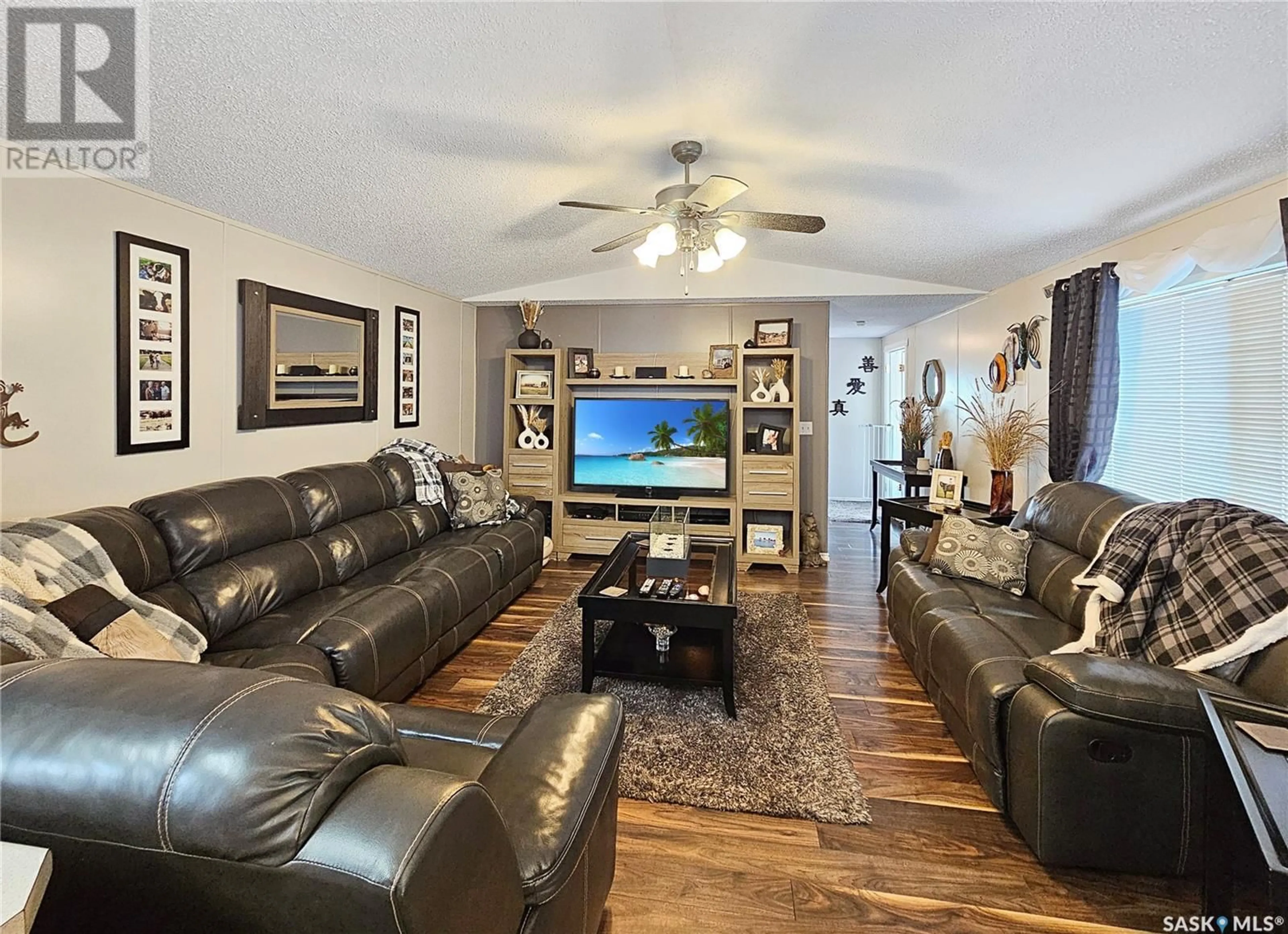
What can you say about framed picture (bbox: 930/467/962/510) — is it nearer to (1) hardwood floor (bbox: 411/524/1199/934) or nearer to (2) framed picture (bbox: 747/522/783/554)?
(2) framed picture (bbox: 747/522/783/554)

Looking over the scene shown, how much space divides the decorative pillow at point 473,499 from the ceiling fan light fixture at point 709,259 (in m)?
2.23

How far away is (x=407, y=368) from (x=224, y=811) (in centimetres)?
446

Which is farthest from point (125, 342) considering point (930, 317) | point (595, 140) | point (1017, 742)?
point (930, 317)

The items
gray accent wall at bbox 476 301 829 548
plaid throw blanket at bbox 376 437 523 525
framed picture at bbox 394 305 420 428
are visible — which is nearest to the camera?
plaid throw blanket at bbox 376 437 523 525

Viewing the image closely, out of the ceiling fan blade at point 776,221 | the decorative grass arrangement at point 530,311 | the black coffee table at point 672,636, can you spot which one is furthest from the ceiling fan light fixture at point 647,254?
the decorative grass arrangement at point 530,311

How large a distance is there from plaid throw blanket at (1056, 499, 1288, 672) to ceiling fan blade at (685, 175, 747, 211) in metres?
2.10

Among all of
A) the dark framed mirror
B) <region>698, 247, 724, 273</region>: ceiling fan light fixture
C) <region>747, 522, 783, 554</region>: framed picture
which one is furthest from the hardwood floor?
the dark framed mirror

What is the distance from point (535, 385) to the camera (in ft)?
Result: 18.0

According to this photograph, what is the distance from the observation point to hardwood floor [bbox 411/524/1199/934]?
1.64 meters

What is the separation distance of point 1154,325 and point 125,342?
4.95 metres

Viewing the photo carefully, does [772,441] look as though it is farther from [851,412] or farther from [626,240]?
[851,412]

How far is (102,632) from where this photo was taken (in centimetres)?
178

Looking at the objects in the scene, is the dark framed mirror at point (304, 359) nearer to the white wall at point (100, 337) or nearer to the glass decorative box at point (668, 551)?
the white wall at point (100, 337)

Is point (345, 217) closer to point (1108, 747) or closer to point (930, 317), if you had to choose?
point (1108, 747)
